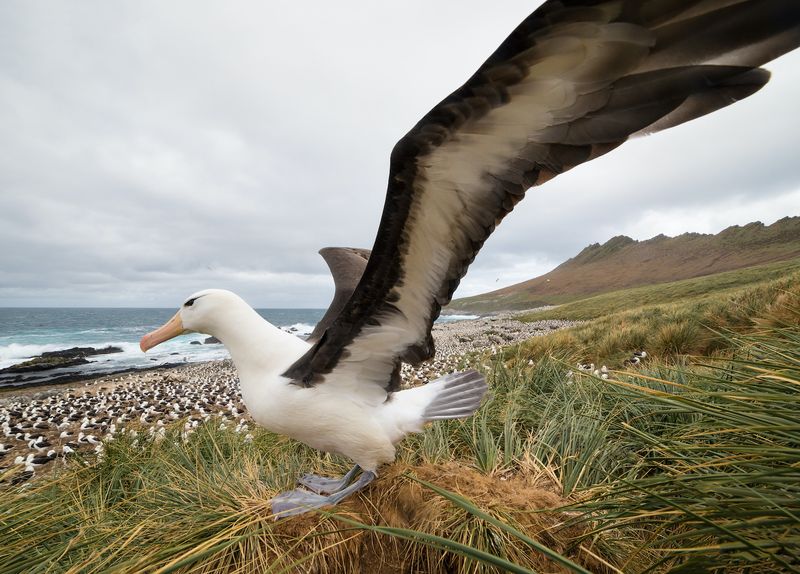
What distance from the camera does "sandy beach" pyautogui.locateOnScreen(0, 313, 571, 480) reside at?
9453 millimetres

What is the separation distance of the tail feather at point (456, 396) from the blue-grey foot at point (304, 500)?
63 cm

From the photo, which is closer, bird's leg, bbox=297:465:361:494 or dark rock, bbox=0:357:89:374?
bird's leg, bbox=297:465:361:494

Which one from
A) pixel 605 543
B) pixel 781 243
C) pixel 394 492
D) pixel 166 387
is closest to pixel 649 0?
pixel 605 543

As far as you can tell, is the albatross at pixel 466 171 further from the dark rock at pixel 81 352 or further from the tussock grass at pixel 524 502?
the dark rock at pixel 81 352

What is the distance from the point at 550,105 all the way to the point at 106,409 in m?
17.5

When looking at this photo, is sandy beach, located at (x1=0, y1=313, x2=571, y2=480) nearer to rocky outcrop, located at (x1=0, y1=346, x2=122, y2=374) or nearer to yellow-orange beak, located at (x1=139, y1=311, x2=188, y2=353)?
yellow-orange beak, located at (x1=139, y1=311, x2=188, y2=353)

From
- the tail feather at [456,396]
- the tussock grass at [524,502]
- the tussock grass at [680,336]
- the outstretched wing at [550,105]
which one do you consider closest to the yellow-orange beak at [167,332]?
the tussock grass at [524,502]

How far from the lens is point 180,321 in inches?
133

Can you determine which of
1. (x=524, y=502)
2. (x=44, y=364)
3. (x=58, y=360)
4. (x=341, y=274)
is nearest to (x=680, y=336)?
(x=341, y=274)

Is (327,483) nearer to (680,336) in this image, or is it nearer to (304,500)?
(304,500)

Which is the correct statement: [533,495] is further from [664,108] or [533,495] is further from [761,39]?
[761,39]

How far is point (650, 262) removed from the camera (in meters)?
90.5

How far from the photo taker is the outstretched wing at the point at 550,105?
1.45 metres

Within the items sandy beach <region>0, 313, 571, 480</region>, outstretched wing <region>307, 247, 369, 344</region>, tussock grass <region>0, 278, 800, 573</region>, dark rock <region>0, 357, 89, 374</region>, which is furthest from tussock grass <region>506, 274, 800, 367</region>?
dark rock <region>0, 357, 89, 374</region>
